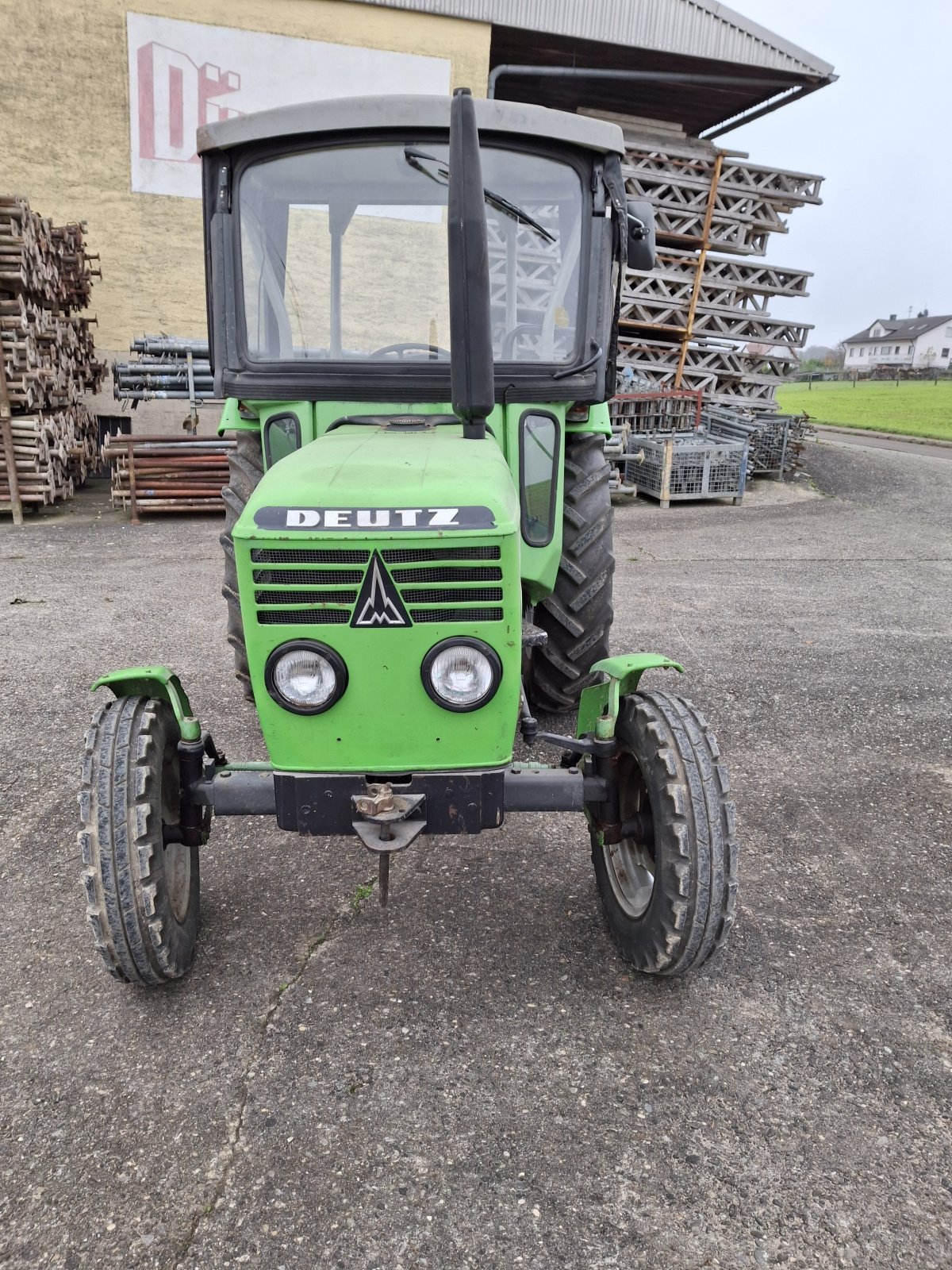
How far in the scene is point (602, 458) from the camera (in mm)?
4121

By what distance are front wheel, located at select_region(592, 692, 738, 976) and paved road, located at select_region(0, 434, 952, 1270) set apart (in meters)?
0.22

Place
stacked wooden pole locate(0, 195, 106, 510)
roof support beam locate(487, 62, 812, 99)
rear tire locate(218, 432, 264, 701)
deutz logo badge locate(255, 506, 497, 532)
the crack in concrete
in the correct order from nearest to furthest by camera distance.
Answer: the crack in concrete, deutz logo badge locate(255, 506, 497, 532), rear tire locate(218, 432, 264, 701), stacked wooden pole locate(0, 195, 106, 510), roof support beam locate(487, 62, 812, 99)

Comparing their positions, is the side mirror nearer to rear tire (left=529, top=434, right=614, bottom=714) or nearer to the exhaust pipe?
rear tire (left=529, top=434, right=614, bottom=714)

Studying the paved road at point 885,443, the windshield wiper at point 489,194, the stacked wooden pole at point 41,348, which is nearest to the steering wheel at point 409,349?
the windshield wiper at point 489,194

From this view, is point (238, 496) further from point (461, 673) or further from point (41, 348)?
point (41, 348)

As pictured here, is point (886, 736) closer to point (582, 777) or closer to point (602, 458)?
point (602, 458)

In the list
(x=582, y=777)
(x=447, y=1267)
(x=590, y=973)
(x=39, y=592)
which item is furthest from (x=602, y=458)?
(x=39, y=592)

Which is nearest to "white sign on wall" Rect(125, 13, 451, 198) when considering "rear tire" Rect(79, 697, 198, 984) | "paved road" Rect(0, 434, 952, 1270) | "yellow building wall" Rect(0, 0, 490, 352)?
"yellow building wall" Rect(0, 0, 490, 352)

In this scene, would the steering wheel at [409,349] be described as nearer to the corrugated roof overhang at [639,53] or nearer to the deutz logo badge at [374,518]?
the deutz logo badge at [374,518]

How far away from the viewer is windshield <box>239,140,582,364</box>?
11.0 feet

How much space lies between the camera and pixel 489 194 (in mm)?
3238

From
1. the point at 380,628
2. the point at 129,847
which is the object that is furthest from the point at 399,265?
the point at 129,847

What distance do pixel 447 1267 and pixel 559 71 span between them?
15417 millimetres

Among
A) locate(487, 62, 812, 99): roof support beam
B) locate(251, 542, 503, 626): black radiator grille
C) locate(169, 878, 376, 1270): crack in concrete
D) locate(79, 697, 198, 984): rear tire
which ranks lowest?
locate(169, 878, 376, 1270): crack in concrete
